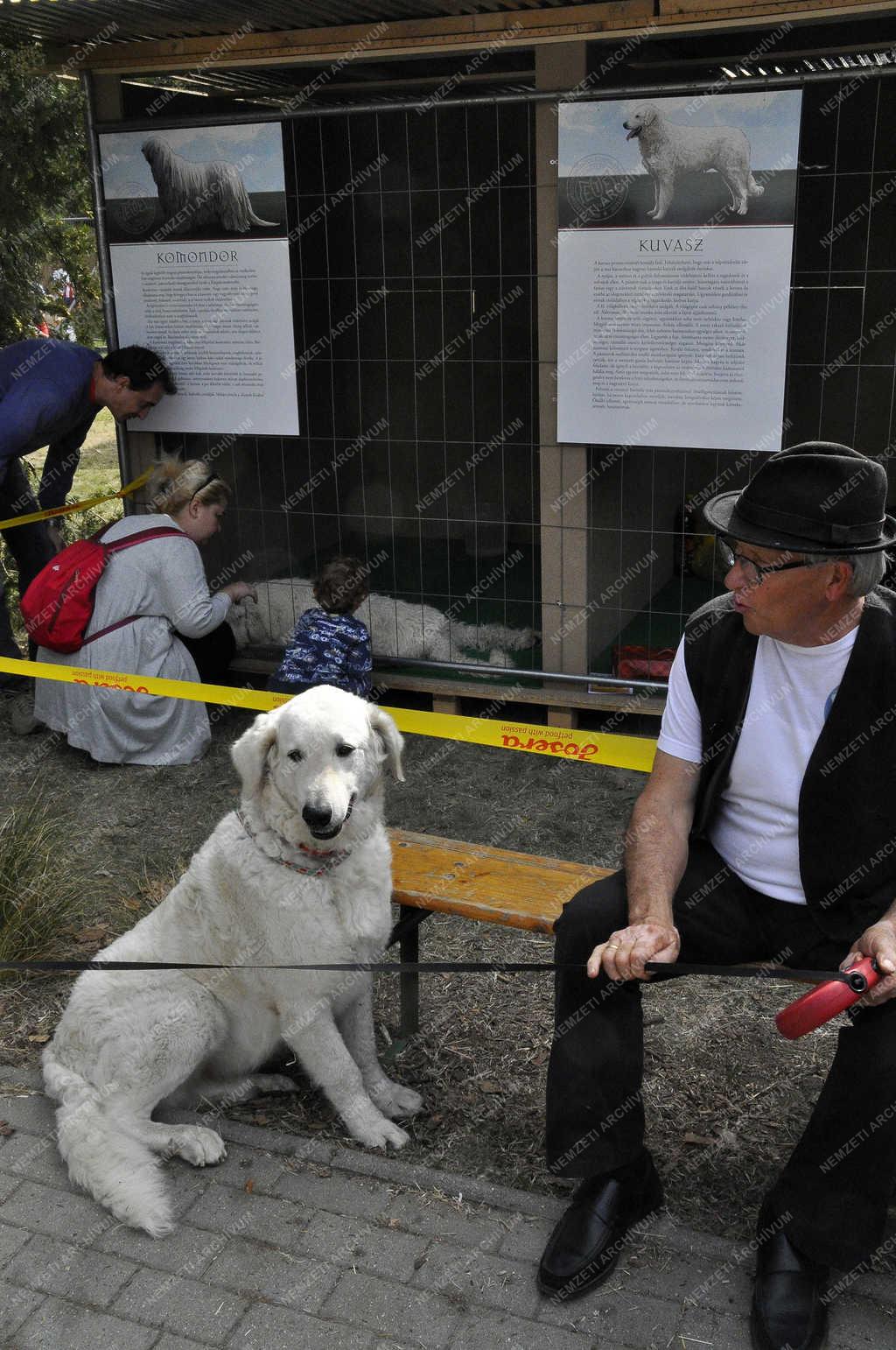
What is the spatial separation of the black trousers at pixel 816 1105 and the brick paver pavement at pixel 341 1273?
0.75 ft

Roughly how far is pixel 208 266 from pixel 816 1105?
499 centimetres

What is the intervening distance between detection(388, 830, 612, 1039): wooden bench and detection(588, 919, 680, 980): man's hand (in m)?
0.52

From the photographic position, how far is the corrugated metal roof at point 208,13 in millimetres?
5289

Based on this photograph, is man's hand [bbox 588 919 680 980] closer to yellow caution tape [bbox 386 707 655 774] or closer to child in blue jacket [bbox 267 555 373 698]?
yellow caution tape [bbox 386 707 655 774]

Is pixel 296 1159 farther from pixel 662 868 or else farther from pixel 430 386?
pixel 430 386

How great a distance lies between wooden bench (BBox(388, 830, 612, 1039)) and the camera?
3.47 metres

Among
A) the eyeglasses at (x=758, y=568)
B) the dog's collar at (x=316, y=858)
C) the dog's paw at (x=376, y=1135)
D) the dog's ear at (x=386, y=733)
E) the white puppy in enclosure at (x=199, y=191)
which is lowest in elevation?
the dog's paw at (x=376, y=1135)

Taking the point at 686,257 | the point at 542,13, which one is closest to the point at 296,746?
the point at 686,257

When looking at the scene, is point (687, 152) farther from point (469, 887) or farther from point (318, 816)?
point (318, 816)

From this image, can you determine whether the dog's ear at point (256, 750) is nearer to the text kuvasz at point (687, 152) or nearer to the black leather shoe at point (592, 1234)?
the black leather shoe at point (592, 1234)

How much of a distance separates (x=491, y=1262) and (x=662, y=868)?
100 centimetres

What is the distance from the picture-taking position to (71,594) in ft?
20.1

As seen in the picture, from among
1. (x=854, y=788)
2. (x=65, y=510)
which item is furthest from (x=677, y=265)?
(x=65, y=510)

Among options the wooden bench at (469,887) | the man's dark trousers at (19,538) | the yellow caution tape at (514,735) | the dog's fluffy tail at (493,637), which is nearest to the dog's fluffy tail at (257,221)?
the man's dark trousers at (19,538)
